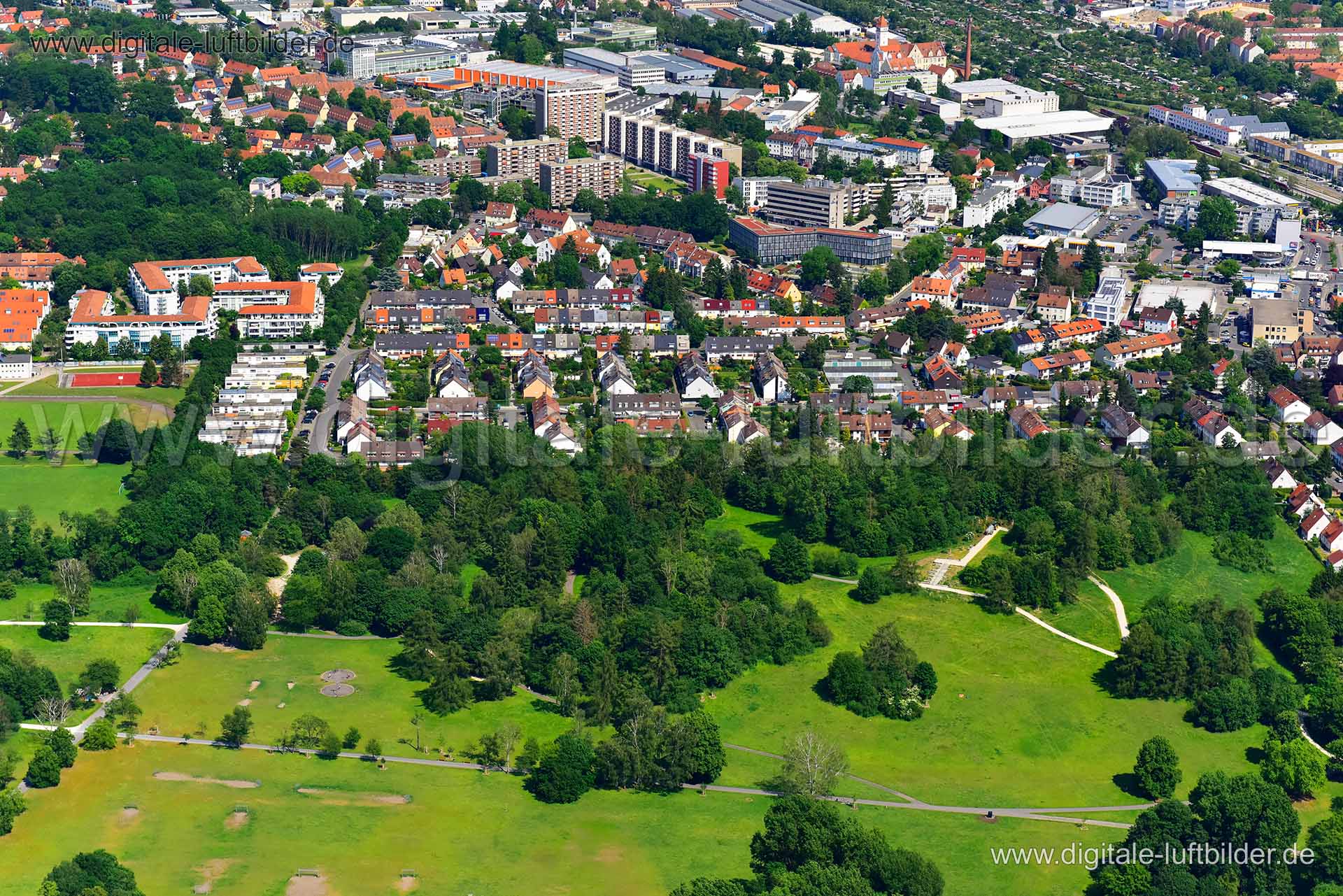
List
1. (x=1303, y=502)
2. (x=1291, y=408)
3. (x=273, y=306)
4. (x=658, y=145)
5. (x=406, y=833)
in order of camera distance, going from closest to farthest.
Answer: (x=406, y=833), (x=1303, y=502), (x=1291, y=408), (x=273, y=306), (x=658, y=145)

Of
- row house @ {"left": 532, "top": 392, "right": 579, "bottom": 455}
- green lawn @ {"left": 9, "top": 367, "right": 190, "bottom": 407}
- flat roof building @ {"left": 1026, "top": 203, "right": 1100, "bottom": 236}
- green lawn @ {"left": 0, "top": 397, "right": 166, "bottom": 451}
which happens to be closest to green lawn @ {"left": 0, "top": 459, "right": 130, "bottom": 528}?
green lawn @ {"left": 0, "top": 397, "right": 166, "bottom": 451}

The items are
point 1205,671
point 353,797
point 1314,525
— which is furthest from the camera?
point 1314,525

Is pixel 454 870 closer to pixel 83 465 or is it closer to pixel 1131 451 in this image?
pixel 83 465

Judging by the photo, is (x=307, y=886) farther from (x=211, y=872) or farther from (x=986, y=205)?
(x=986, y=205)

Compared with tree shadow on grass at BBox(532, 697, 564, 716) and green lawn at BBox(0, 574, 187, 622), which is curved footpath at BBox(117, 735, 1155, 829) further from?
green lawn at BBox(0, 574, 187, 622)

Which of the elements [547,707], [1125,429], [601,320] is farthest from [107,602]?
[1125,429]

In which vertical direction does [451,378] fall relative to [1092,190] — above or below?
below

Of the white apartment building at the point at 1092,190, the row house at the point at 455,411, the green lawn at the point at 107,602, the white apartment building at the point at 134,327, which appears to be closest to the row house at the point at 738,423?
the row house at the point at 455,411
